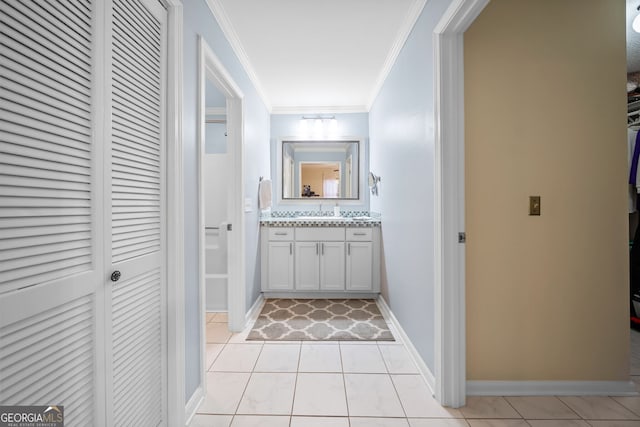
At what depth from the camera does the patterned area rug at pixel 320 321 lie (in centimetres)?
246

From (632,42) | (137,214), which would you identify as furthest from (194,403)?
(632,42)

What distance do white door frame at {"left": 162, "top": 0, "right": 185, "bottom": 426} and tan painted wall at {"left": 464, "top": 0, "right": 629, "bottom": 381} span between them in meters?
1.50

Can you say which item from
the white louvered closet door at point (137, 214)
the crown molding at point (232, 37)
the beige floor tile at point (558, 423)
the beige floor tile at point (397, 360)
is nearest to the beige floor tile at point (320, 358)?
the beige floor tile at point (397, 360)

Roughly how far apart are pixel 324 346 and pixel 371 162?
2.28m

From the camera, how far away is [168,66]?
136 cm

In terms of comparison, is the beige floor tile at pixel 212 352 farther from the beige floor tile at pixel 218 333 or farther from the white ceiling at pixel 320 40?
the white ceiling at pixel 320 40

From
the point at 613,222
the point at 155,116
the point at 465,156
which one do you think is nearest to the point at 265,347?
the point at 155,116

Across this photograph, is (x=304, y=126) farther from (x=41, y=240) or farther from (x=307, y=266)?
(x=41, y=240)

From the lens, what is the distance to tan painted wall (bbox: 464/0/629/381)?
171 centimetres

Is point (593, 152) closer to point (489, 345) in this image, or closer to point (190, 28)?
point (489, 345)

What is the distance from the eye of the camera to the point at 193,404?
5.08ft

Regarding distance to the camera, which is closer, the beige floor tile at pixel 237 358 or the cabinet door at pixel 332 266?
the beige floor tile at pixel 237 358

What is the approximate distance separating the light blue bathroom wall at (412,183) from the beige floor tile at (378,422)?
1.22 feet

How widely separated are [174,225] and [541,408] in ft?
6.73
